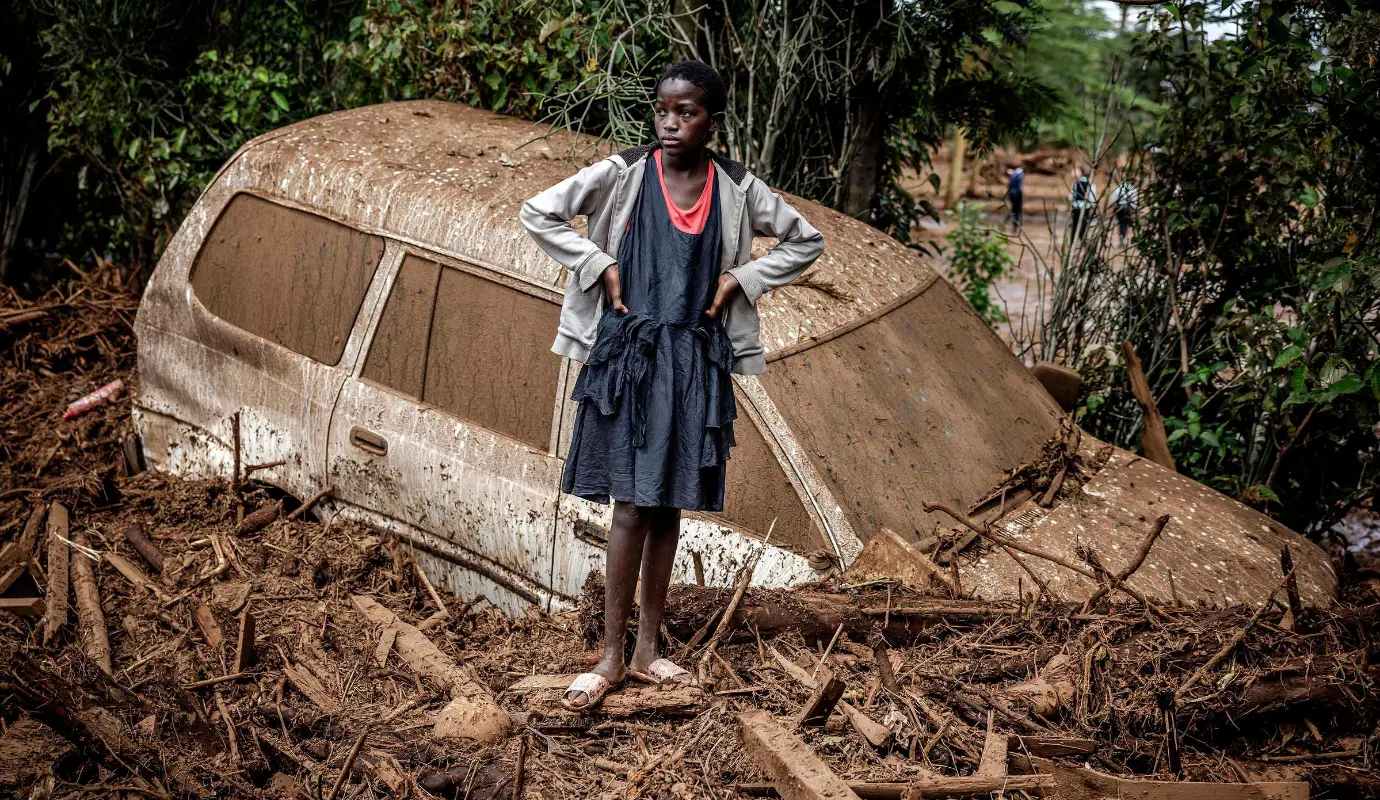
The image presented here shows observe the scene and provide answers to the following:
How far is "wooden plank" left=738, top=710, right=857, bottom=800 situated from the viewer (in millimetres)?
2875

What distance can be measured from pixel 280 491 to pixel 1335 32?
4.98 m

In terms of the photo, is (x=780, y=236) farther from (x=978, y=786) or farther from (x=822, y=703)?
(x=978, y=786)

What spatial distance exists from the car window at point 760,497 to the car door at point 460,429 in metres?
0.65

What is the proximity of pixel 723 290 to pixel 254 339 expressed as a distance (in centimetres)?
265

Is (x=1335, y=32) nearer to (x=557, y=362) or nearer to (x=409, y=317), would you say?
(x=557, y=362)

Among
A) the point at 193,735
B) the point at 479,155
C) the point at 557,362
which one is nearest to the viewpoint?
the point at 193,735

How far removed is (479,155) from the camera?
16.4ft

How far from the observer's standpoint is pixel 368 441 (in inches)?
183

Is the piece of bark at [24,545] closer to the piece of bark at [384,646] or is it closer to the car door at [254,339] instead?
the car door at [254,339]

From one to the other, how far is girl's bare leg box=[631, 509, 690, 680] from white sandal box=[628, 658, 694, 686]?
1cm

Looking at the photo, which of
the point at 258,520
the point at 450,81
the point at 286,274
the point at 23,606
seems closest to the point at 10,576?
the point at 23,606

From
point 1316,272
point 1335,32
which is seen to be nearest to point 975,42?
point 1335,32

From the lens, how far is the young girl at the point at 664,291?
3168mm

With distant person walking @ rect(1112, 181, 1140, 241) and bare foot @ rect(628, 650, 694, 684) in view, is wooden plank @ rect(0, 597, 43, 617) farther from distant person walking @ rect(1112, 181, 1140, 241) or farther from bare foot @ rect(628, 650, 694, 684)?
distant person walking @ rect(1112, 181, 1140, 241)
